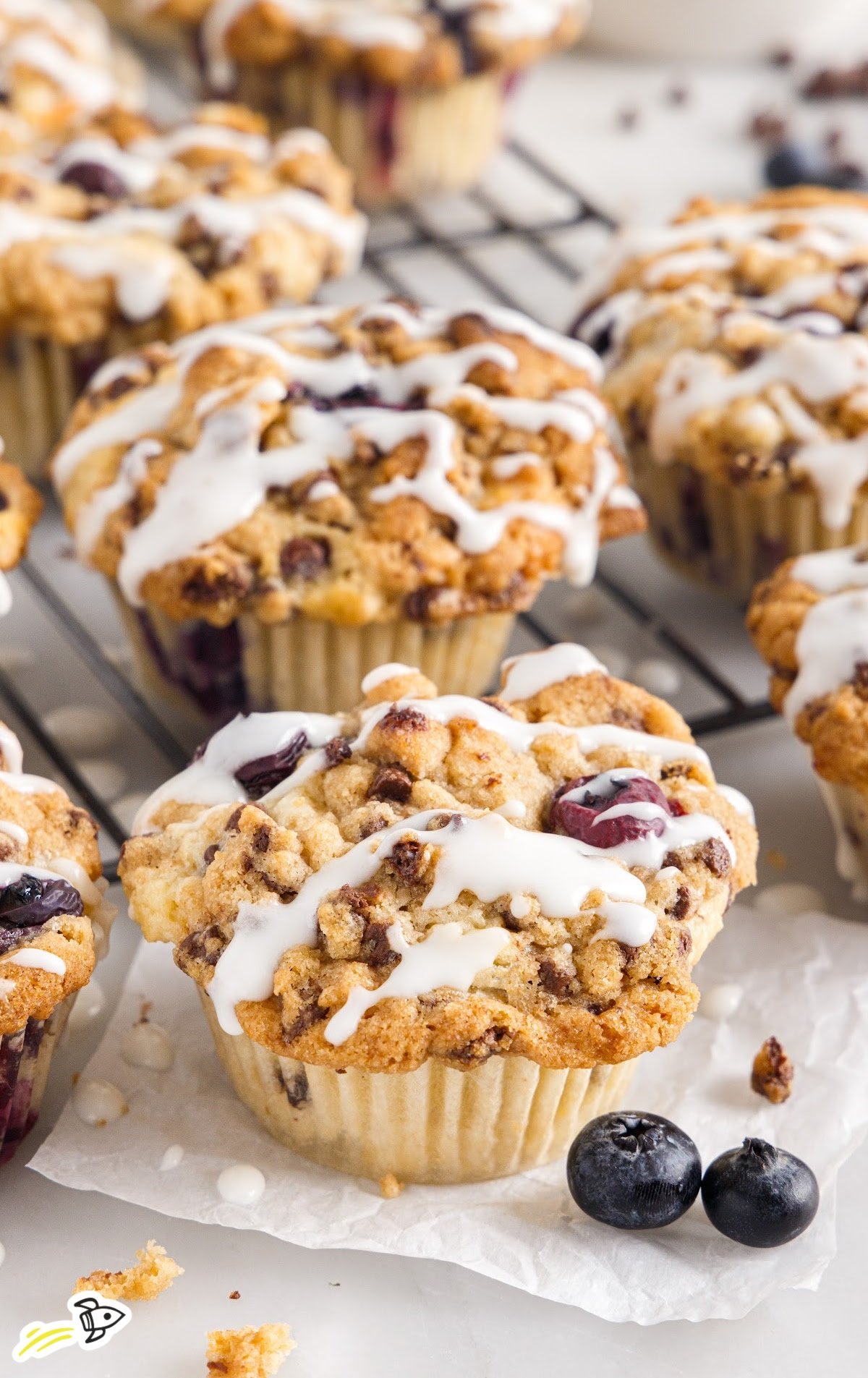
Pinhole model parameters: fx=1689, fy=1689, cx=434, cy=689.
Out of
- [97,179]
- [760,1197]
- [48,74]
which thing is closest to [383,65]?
[48,74]

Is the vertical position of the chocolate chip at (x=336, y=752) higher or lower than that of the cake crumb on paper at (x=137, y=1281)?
higher

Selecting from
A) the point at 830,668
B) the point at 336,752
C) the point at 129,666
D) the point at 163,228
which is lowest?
the point at 129,666

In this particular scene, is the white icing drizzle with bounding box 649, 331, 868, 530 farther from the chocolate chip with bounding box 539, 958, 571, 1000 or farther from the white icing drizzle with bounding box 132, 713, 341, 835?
the chocolate chip with bounding box 539, 958, 571, 1000

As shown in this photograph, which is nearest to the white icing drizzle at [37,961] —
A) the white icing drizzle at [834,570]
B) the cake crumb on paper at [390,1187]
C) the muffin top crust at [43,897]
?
the muffin top crust at [43,897]

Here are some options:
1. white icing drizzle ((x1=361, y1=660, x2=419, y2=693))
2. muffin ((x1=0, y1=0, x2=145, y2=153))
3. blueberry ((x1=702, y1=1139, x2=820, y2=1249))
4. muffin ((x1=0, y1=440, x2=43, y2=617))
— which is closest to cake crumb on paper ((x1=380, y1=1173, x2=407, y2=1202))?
blueberry ((x1=702, y1=1139, x2=820, y2=1249))

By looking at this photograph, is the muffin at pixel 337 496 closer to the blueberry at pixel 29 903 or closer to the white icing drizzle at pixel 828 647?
the white icing drizzle at pixel 828 647

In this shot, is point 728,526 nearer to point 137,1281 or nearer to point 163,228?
point 163,228
